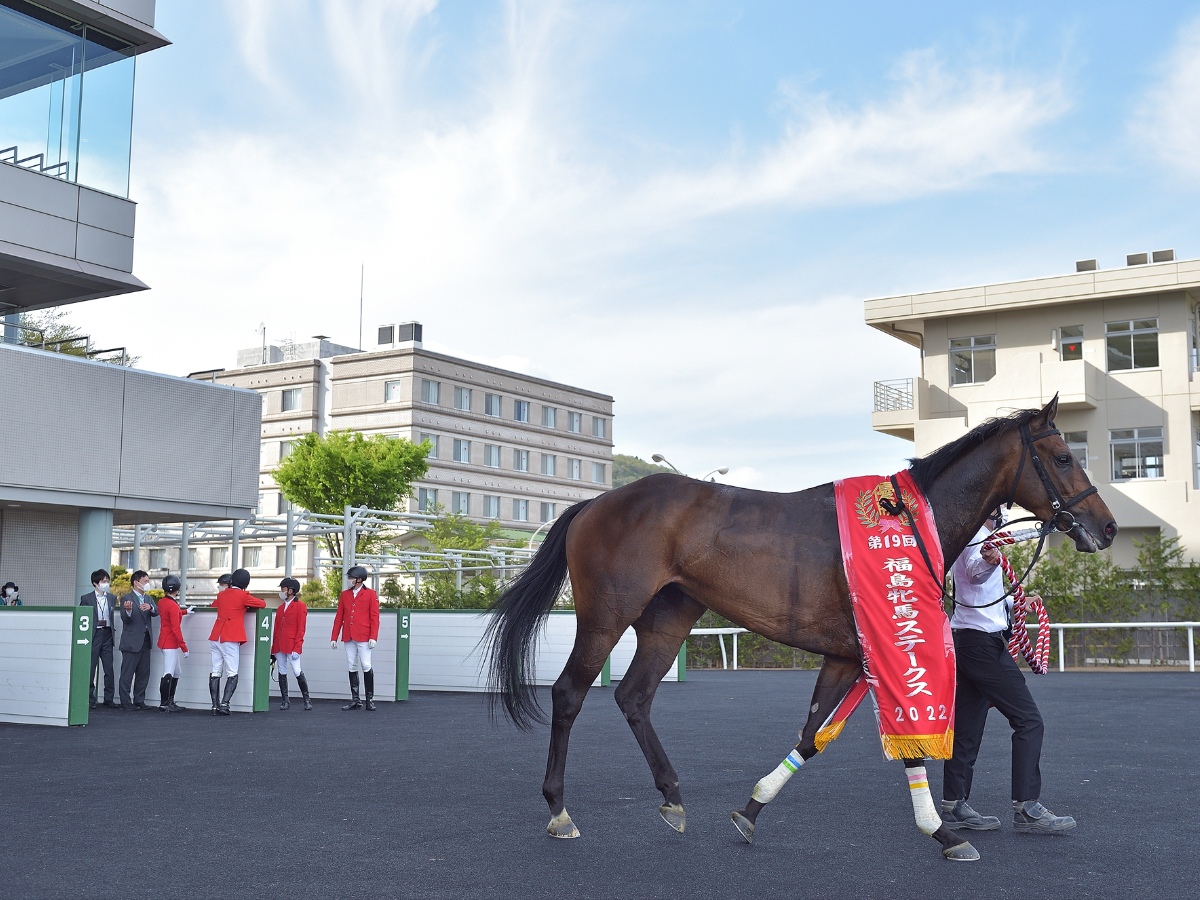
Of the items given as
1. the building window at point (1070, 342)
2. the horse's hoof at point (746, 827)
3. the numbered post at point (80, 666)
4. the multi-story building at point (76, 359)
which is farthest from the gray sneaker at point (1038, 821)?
the building window at point (1070, 342)

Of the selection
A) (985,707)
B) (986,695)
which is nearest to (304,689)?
(985,707)

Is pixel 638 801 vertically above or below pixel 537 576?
below

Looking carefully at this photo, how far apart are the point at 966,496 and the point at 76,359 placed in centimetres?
1559

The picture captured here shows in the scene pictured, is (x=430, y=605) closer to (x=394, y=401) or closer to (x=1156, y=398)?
(x=1156, y=398)

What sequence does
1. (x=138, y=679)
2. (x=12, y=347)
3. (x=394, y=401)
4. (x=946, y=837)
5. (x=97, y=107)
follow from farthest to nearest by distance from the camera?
(x=394, y=401), (x=97, y=107), (x=12, y=347), (x=138, y=679), (x=946, y=837)

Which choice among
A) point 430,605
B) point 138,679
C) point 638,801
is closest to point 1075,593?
point 430,605

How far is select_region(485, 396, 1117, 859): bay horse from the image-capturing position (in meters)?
5.63

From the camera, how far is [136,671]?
15.6 metres

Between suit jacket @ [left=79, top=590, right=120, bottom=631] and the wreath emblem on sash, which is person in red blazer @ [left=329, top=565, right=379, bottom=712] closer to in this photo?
suit jacket @ [left=79, top=590, right=120, bottom=631]

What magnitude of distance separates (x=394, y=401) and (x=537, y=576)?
6799 centimetres

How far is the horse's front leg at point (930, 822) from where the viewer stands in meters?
5.23

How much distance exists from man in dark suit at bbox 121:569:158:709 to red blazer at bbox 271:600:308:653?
1.72 metres

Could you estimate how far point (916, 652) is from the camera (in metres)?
5.38

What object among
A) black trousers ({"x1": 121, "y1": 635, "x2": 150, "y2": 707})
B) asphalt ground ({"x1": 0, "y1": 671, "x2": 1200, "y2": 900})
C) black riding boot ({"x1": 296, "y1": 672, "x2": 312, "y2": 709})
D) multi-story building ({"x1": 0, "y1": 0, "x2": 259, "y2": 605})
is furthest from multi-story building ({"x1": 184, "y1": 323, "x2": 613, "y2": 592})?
asphalt ground ({"x1": 0, "y1": 671, "x2": 1200, "y2": 900})
